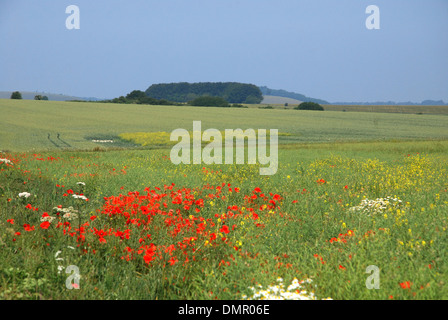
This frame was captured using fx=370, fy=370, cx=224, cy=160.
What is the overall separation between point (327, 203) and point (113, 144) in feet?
69.3

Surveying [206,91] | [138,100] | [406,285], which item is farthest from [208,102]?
[406,285]

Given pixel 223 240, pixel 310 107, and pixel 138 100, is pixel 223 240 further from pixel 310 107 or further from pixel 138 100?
pixel 138 100

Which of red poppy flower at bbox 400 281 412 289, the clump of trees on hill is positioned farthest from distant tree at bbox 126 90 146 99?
red poppy flower at bbox 400 281 412 289

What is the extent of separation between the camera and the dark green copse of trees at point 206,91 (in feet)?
429

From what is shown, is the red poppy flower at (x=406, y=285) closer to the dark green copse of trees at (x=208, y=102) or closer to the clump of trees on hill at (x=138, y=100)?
the clump of trees on hill at (x=138, y=100)

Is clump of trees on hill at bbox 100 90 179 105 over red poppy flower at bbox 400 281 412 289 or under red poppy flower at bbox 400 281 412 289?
over

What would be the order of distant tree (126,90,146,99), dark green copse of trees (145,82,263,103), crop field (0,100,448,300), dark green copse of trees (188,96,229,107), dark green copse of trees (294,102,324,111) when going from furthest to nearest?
dark green copse of trees (145,82,263,103), distant tree (126,90,146,99), dark green copse of trees (188,96,229,107), dark green copse of trees (294,102,324,111), crop field (0,100,448,300)

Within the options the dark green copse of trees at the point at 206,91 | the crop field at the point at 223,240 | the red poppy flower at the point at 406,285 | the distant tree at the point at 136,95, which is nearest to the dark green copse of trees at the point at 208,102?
the distant tree at the point at 136,95

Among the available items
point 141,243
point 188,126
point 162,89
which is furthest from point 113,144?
point 162,89

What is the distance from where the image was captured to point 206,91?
137750 millimetres

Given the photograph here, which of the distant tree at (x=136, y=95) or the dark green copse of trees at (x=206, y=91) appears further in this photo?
the dark green copse of trees at (x=206, y=91)

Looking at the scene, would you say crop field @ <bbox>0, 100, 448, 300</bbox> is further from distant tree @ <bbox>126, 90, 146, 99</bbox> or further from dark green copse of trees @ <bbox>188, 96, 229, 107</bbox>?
distant tree @ <bbox>126, 90, 146, 99</bbox>

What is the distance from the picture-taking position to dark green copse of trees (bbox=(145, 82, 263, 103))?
429 ft
